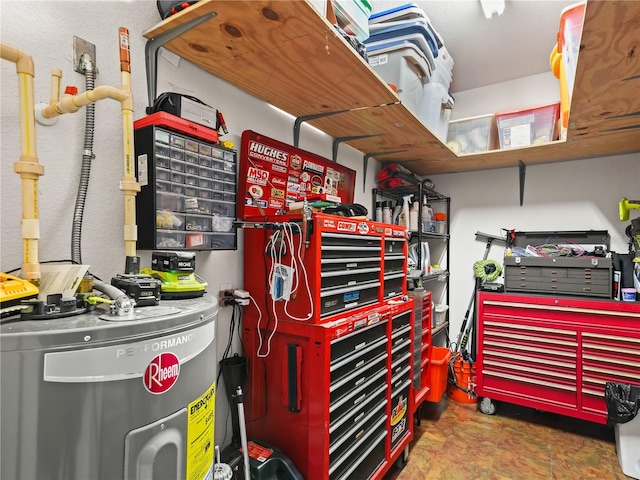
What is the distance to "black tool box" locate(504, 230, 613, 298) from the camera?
240cm

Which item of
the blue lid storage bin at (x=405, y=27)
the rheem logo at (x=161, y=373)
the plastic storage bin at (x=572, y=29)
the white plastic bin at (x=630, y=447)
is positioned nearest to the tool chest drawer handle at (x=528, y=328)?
the white plastic bin at (x=630, y=447)

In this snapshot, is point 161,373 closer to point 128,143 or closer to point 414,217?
point 128,143

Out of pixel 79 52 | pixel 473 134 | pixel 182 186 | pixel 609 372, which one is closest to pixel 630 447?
pixel 609 372

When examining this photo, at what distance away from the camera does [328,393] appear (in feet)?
4.49

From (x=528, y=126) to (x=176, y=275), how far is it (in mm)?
2741

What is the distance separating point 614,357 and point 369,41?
259 cm

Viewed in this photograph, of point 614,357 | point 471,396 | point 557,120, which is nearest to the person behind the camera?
point 614,357

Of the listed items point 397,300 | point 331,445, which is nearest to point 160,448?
point 331,445

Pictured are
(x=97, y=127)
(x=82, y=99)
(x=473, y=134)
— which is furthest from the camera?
(x=473, y=134)

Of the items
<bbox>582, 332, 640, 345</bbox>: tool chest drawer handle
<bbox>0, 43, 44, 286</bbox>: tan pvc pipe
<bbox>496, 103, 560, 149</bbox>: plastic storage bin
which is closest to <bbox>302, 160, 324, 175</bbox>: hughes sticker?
<bbox>0, 43, 44, 286</bbox>: tan pvc pipe

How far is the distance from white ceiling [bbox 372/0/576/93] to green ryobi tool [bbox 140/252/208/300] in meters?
2.02

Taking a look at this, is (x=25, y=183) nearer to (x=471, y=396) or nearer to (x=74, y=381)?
(x=74, y=381)

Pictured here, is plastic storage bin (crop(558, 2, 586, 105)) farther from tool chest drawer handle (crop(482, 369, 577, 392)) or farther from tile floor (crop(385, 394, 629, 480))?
tile floor (crop(385, 394, 629, 480))

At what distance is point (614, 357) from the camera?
2.26 meters
